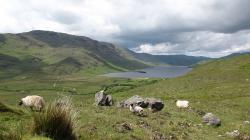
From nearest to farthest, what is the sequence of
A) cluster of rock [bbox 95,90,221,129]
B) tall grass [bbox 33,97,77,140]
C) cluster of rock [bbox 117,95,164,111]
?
tall grass [bbox 33,97,77,140] → cluster of rock [bbox 95,90,221,129] → cluster of rock [bbox 117,95,164,111]

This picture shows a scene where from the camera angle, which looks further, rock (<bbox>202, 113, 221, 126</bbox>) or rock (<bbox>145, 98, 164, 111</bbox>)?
rock (<bbox>145, 98, 164, 111</bbox>)

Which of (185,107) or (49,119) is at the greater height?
(49,119)

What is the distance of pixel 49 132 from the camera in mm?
10617

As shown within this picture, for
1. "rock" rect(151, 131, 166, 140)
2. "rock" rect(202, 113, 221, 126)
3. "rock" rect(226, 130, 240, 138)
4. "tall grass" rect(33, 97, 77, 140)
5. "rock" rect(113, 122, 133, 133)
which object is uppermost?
"tall grass" rect(33, 97, 77, 140)

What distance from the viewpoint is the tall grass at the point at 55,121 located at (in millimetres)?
10547

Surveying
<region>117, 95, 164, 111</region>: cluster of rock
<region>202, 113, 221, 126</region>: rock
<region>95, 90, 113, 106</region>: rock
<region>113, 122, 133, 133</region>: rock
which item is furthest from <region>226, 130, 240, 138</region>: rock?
<region>95, 90, 113, 106</region>: rock

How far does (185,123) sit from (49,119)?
61.4 feet

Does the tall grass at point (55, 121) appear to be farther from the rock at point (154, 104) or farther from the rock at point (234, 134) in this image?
the rock at point (154, 104)

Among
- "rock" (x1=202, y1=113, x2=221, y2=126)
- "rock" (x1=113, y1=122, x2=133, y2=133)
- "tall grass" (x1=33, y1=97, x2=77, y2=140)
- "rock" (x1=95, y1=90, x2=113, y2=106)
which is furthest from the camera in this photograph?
"rock" (x1=95, y1=90, x2=113, y2=106)

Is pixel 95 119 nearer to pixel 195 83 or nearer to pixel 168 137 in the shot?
pixel 168 137

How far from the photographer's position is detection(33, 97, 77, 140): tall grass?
10.5m

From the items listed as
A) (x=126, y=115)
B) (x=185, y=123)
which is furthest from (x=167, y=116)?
(x=126, y=115)

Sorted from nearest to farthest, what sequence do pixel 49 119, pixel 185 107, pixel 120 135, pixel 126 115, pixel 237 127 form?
pixel 49 119 < pixel 120 135 < pixel 126 115 < pixel 237 127 < pixel 185 107

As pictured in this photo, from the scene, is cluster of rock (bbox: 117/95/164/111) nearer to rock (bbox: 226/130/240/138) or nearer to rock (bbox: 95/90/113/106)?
rock (bbox: 95/90/113/106)
